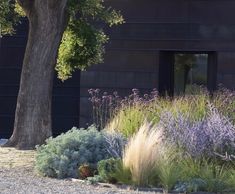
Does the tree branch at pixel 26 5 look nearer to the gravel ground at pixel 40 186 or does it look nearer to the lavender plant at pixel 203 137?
the gravel ground at pixel 40 186

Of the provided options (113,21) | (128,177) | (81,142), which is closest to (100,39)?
(113,21)

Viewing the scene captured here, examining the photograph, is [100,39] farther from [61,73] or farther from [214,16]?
[214,16]

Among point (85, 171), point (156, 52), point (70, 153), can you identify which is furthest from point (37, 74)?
point (156, 52)

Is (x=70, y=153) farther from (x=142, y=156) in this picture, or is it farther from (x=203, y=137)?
(x=203, y=137)

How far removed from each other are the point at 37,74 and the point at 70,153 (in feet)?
13.0

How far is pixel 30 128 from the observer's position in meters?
15.7

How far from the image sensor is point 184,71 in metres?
22.9

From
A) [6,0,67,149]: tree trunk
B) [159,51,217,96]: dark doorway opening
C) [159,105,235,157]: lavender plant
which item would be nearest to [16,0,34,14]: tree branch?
[6,0,67,149]: tree trunk

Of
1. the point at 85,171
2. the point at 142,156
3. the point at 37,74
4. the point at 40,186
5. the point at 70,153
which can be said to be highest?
the point at 37,74

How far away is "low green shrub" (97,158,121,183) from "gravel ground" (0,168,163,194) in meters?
0.30

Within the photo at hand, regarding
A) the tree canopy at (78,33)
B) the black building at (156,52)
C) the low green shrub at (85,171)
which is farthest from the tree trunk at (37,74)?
the black building at (156,52)

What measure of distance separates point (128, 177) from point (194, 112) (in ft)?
11.9

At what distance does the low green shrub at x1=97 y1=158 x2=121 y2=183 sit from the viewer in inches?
444

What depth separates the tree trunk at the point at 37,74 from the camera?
615 inches
